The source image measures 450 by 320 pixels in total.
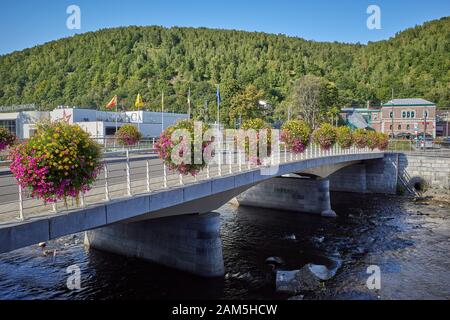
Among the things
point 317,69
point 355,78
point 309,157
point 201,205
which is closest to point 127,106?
point 317,69

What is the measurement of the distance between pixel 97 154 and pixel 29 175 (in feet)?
6.86

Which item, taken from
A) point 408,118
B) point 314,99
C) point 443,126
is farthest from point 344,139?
point 443,126

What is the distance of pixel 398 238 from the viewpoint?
29.8 m

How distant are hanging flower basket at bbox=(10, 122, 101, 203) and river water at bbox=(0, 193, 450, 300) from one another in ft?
Result: 31.1

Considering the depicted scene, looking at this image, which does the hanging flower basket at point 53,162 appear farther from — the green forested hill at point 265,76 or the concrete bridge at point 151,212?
the green forested hill at point 265,76

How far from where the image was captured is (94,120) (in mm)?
75062

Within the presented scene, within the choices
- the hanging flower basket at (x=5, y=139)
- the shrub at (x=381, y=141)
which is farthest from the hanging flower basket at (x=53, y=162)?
the shrub at (x=381, y=141)

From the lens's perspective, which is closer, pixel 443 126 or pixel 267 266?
pixel 267 266

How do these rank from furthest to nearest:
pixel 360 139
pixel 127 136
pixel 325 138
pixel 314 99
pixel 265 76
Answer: pixel 265 76 → pixel 314 99 → pixel 360 139 → pixel 325 138 → pixel 127 136

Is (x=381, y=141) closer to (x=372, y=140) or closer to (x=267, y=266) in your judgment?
(x=372, y=140)

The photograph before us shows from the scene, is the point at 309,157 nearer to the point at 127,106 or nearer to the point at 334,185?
the point at 334,185

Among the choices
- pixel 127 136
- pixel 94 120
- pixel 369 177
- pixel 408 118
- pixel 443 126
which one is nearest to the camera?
pixel 127 136

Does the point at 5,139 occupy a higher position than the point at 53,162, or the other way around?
the point at 5,139

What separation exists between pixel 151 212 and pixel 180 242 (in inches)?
168
